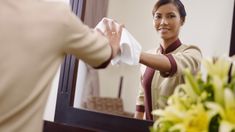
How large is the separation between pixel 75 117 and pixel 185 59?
17.9 inches

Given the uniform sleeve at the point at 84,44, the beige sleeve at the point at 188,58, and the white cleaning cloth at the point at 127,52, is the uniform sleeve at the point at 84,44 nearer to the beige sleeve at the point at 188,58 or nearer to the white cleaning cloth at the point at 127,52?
the white cleaning cloth at the point at 127,52

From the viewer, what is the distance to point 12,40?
560mm

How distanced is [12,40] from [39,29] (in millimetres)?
50

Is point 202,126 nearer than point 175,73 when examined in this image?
Yes

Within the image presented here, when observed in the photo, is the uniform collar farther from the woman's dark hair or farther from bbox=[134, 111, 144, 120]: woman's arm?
bbox=[134, 111, 144, 120]: woman's arm

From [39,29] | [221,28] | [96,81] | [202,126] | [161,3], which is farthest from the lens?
[96,81]

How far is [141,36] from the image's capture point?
0.96m

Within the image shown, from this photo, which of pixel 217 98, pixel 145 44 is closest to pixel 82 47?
pixel 217 98

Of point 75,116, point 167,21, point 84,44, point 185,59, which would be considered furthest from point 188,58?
point 75,116

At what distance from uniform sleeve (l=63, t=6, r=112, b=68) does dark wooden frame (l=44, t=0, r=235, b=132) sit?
1.10 ft

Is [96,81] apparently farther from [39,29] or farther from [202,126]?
[202,126]

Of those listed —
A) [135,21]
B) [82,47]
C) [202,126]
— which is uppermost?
[135,21]

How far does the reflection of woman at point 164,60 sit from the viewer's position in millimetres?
829

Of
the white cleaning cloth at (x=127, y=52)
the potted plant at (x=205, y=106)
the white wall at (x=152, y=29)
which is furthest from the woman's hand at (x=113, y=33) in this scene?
the potted plant at (x=205, y=106)
